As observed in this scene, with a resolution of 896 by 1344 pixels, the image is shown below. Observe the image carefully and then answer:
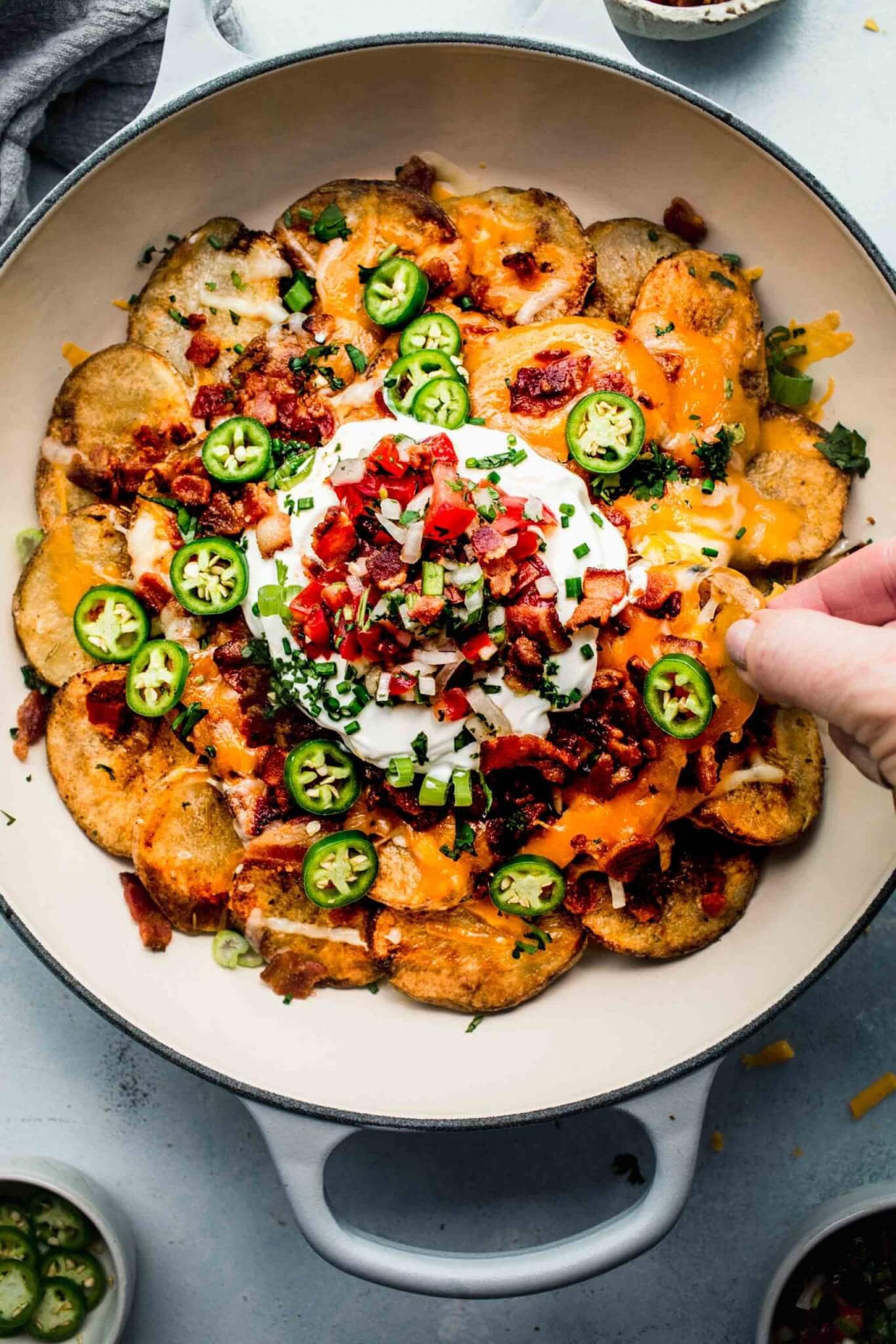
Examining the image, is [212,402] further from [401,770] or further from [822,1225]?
[822,1225]

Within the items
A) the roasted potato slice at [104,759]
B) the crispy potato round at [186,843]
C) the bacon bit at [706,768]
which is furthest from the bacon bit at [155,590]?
the bacon bit at [706,768]

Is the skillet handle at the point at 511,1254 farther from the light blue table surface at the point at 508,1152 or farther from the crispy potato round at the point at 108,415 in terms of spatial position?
the crispy potato round at the point at 108,415

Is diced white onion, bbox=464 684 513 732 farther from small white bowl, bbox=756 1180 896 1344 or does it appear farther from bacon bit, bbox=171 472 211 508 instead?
small white bowl, bbox=756 1180 896 1344

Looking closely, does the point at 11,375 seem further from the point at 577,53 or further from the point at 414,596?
the point at 577,53

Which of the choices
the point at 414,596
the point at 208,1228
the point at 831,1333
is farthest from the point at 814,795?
the point at 208,1228

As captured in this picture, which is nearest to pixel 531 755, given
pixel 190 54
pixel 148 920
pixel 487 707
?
pixel 487 707

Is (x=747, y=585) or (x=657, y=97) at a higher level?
(x=657, y=97)

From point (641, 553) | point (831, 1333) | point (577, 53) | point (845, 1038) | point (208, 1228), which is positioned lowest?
point (208, 1228)
